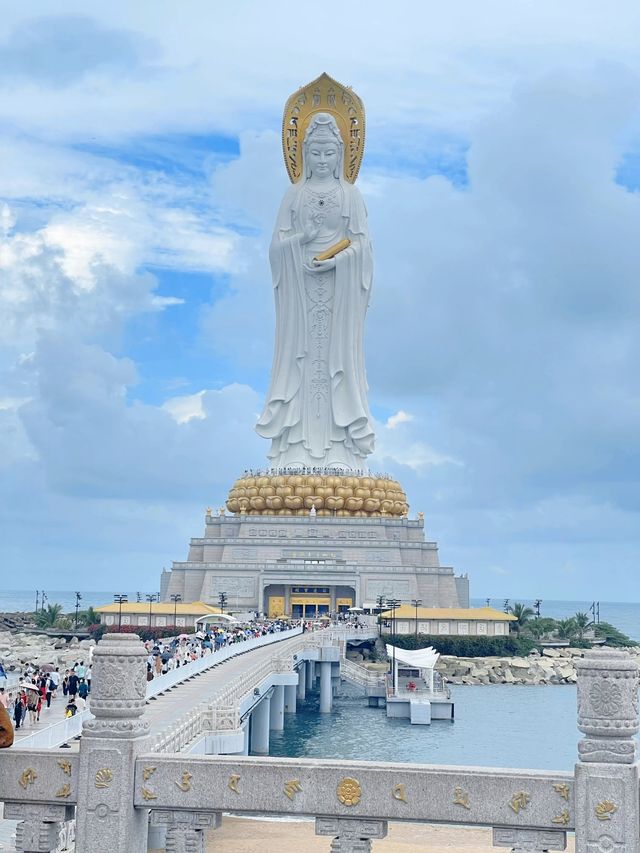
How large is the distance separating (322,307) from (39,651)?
768 inches

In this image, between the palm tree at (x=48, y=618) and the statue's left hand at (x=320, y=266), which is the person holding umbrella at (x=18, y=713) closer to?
the statue's left hand at (x=320, y=266)

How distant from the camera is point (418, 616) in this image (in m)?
43.3

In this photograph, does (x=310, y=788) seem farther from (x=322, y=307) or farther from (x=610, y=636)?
(x=610, y=636)

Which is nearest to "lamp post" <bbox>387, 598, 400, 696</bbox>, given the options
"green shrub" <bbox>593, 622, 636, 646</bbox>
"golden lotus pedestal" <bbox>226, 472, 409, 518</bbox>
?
"golden lotus pedestal" <bbox>226, 472, 409, 518</bbox>

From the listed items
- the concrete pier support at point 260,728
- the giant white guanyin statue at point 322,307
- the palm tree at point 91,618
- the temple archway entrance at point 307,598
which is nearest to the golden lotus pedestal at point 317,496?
the giant white guanyin statue at point 322,307

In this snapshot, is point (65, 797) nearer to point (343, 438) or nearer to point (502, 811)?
point (502, 811)

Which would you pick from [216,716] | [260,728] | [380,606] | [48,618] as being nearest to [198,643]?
[260,728]

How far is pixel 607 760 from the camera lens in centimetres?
762

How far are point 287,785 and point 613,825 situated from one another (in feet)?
7.11

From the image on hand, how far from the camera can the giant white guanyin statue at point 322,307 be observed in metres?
52.8

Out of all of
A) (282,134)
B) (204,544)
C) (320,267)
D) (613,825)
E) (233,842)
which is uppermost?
(282,134)

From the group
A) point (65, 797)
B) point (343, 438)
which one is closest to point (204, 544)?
point (343, 438)

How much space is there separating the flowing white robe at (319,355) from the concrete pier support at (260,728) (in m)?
25.7

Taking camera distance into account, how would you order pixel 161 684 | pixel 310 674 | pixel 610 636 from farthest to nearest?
pixel 610 636
pixel 310 674
pixel 161 684
